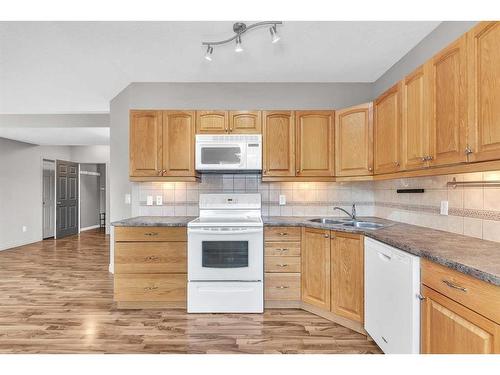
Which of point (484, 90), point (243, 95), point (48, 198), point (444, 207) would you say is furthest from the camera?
point (48, 198)

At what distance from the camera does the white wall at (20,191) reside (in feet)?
17.5

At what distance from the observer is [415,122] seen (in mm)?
1950

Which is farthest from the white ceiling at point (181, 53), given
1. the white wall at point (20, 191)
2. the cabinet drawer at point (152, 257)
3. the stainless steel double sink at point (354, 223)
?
the white wall at point (20, 191)

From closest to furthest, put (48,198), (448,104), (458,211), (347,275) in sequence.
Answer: (448,104) < (458,211) < (347,275) < (48,198)

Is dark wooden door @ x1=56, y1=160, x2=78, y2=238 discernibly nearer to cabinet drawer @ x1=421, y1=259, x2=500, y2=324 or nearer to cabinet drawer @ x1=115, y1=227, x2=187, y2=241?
cabinet drawer @ x1=115, y1=227, x2=187, y2=241

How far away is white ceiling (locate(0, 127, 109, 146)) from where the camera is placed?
475 centimetres

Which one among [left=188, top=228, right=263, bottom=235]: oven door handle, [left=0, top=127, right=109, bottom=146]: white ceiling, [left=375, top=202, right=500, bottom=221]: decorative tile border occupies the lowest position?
[left=188, top=228, right=263, bottom=235]: oven door handle

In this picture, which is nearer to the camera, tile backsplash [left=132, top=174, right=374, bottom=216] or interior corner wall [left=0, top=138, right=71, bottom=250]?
tile backsplash [left=132, top=174, right=374, bottom=216]

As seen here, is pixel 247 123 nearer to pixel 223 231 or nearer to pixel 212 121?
pixel 212 121

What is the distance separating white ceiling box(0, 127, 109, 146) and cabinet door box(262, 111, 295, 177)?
321 cm

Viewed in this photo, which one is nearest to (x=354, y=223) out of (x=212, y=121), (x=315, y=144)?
(x=315, y=144)

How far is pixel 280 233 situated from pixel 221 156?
3.22 feet

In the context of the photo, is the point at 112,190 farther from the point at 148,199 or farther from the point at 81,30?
the point at 81,30

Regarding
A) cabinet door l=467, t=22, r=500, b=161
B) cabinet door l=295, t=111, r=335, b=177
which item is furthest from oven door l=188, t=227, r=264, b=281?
cabinet door l=467, t=22, r=500, b=161
